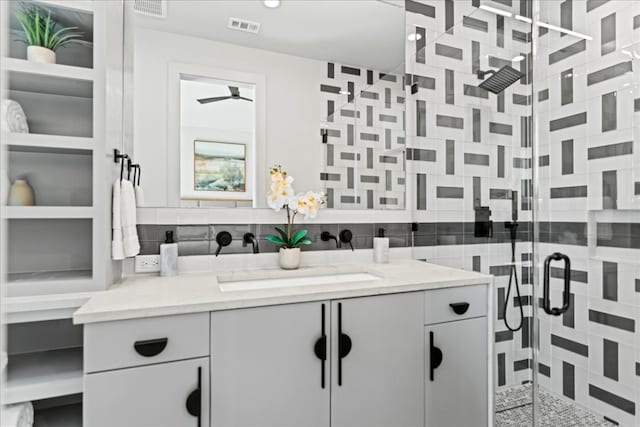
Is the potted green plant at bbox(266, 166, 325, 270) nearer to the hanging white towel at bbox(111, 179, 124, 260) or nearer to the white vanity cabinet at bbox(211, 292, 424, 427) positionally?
the white vanity cabinet at bbox(211, 292, 424, 427)

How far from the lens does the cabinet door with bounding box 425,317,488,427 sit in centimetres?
142

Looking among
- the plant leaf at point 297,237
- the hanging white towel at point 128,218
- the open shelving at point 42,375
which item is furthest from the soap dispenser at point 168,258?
the plant leaf at point 297,237

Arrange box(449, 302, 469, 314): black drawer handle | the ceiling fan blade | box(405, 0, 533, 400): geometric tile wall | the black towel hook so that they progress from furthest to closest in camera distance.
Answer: box(405, 0, 533, 400): geometric tile wall
the ceiling fan blade
box(449, 302, 469, 314): black drawer handle
the black towel hook

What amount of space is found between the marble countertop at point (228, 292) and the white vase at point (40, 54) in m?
0.81

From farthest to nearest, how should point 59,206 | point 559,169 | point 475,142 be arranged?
Answer: point 475,142
point 559,169
point 59,206

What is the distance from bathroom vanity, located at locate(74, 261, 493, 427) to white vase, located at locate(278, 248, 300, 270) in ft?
0.18

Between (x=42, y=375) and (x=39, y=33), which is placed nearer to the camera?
(x=42, y=375)

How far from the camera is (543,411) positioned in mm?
1627

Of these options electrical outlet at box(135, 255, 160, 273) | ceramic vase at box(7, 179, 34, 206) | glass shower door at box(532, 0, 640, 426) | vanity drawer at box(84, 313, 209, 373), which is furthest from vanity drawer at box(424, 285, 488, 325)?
ceramic vase at box(7, 179, 34, 206)

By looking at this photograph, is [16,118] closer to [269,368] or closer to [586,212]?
[269,368]

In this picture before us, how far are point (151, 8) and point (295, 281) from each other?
136 centimetres

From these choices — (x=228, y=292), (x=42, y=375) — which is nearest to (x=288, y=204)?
(x=228, y=292)

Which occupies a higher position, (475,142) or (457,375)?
(475,142)

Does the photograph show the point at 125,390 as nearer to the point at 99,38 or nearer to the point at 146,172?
the point at 146,172
